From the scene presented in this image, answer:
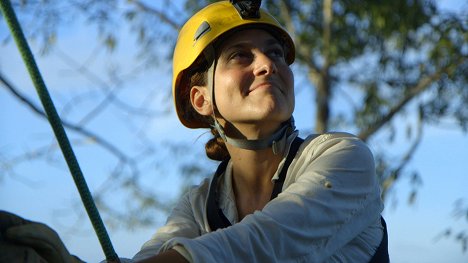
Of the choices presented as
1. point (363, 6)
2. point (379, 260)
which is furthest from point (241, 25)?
point (363, 6)

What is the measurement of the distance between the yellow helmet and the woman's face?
0.05 meters

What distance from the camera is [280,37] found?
3.79 metres

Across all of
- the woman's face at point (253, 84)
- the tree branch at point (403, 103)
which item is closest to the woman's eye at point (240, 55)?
the woman's face at point (253, 84)

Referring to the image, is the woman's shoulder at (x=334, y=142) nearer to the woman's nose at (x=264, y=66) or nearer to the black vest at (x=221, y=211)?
the black vest at (x=221, y=211)

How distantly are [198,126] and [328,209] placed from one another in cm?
161

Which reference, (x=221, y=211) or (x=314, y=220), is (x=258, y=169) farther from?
(x=314, y=220)

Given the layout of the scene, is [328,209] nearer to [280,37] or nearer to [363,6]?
[280,37]

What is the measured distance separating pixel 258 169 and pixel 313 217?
3.52 feet

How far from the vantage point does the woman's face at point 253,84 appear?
11.2 ft

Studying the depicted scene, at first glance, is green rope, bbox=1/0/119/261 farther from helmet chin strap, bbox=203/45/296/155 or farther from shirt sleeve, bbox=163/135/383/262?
helmet chin strap, bbox=203/45/296/155

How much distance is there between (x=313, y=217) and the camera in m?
2.52

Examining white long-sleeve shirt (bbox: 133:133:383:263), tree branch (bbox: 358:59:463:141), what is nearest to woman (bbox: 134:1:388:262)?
white long-sleeve shirt (bbox: 133:133:383:263)

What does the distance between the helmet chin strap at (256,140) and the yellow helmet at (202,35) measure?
7 centimetres

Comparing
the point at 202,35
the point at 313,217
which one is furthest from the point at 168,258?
the point at 202,35
